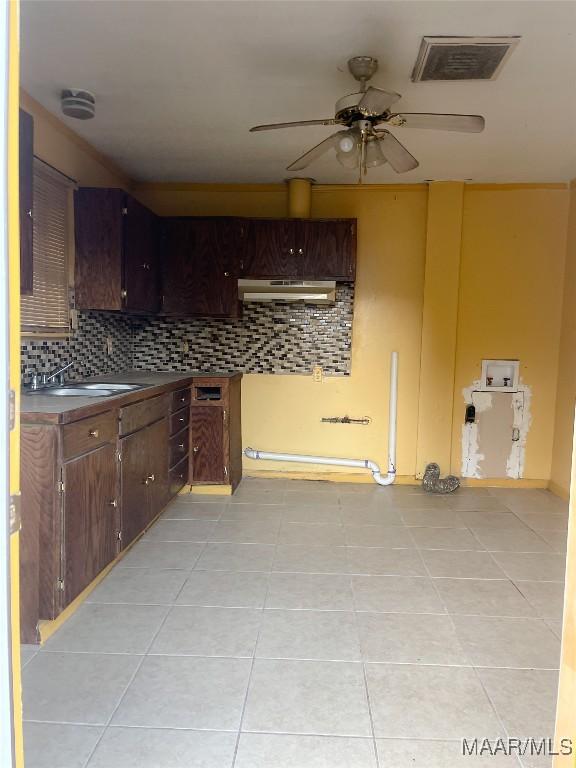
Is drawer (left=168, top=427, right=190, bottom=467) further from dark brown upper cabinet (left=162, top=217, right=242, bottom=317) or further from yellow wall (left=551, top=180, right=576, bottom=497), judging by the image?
yellow wall (left=551, top=180, right=576, bottom=497)

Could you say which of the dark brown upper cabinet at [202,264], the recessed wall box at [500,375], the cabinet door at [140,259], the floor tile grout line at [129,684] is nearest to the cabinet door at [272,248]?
the dark brown upper cabinet at [202,264]

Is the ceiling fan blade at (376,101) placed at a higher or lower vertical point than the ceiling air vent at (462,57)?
lower

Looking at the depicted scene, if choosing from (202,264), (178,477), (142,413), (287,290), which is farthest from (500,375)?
(142,413)

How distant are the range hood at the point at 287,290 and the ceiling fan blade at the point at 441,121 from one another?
71.8 inches

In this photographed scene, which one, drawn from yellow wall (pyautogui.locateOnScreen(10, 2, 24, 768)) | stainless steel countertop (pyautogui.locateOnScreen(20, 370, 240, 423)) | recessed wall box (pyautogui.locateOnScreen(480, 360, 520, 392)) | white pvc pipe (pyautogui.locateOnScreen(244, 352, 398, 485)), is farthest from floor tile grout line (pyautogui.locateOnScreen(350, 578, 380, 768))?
recessed wall box (pyautogui.locateOnScreen(480, 360, 520, 392))

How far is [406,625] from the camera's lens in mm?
2303

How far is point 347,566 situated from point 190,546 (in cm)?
94

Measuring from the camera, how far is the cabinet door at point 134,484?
2.80 meters

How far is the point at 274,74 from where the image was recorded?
8.80 feet

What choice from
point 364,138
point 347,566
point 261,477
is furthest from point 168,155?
point 347,566

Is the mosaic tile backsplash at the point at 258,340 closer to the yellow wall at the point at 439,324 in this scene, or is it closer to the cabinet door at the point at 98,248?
the yellow wall at the point at 439,324

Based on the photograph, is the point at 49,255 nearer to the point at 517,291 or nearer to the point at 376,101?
the point at 376,101

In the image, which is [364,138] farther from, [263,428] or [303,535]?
[263,428]

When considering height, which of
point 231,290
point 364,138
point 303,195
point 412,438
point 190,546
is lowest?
point 190,546
